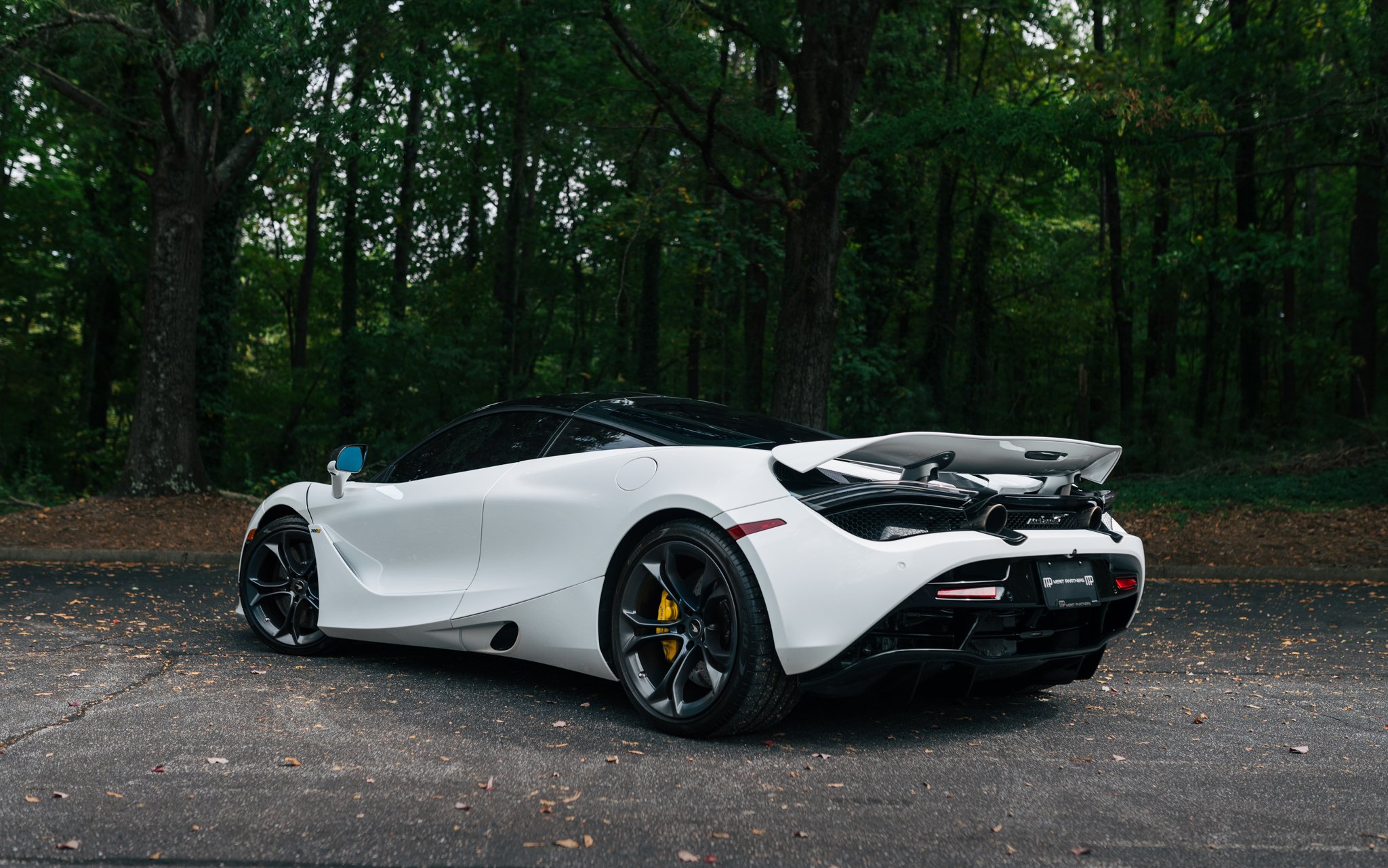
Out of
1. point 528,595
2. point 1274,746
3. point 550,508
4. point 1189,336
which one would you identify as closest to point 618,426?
point 550,508

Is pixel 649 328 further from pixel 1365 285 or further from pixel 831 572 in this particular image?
pixel 831 572

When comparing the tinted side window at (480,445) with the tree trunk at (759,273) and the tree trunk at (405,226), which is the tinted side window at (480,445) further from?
the tree trunk at (405,226)

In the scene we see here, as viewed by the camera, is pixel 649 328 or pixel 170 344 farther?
pixel 649 328

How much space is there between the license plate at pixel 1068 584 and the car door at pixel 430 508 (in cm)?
225

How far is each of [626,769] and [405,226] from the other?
2370 cm

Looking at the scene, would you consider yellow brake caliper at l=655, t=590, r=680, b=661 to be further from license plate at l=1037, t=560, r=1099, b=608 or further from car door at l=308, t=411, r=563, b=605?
license plate at l=1037, t=560, r=1099, b=608

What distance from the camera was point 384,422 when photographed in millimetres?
21469

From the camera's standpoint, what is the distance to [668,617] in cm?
439

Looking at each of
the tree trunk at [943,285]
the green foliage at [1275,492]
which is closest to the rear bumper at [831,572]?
the green foliage at [1275,492]

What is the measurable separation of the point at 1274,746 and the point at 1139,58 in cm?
1988

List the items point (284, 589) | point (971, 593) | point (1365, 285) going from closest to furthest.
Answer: point (971, 593)
point (284, 589)
point (1365, 285)

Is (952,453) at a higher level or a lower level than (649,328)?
lower

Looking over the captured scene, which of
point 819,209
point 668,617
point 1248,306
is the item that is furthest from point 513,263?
point 668,617

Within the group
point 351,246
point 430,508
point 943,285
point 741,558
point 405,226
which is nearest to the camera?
point 741,558
